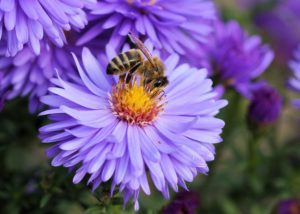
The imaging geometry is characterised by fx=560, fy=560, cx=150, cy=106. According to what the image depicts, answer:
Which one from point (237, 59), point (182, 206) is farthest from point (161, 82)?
point (237, 59)

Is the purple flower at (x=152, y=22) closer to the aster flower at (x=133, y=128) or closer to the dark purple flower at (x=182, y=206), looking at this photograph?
the aster flower at (x=133, y=128)

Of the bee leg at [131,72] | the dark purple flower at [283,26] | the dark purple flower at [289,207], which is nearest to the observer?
the bee leg at [131,72]

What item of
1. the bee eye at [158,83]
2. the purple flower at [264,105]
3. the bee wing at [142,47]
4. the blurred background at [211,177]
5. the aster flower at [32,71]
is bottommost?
the blurred background at [211,177]

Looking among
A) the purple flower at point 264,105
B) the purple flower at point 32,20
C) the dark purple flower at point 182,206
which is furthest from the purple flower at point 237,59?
the purple flower at point 32,20

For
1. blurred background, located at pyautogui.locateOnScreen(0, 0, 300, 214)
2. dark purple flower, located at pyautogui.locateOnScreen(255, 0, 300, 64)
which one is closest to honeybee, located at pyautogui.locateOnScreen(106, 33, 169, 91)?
blurred background, located at pyautogui.locateOnScreen(0, 0, 300, 214)

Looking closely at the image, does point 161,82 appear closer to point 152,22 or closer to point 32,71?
point 152,22

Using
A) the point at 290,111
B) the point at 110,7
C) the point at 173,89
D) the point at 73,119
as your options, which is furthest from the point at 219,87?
the point at 290,111
